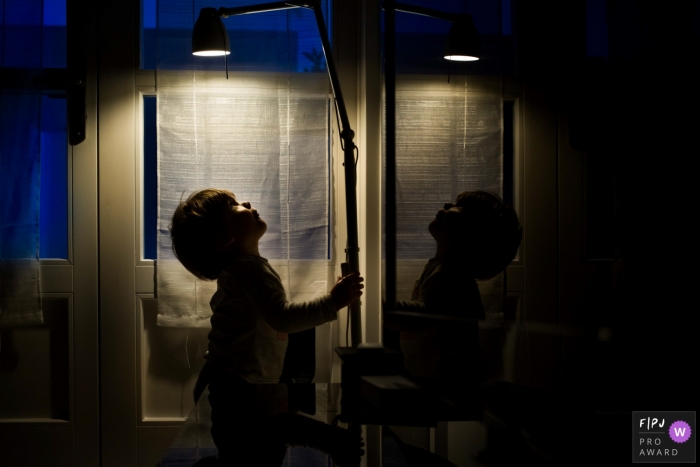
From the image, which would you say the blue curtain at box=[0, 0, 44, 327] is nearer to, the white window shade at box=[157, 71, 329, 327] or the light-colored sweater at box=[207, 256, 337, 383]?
the white window shade at box=[157, 71, 329, 327]

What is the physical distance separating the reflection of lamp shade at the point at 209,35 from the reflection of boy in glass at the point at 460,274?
0.99m

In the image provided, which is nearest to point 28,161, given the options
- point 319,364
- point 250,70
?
point 250,70

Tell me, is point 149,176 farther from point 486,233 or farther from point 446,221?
point 486,233

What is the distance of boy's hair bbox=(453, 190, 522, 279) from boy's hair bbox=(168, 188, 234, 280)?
117 cm

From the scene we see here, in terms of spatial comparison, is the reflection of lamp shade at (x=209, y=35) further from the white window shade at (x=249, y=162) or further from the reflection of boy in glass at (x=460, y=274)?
the reflection of boy in glass at (x=460, y=274)

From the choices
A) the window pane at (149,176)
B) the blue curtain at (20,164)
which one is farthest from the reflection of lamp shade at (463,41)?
the blue curtain at (20,164)

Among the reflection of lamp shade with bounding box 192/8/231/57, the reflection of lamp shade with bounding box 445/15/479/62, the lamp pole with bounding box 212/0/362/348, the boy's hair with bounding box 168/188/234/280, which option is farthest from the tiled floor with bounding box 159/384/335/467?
the reflection of lamp shade with bounding box 192/8/231/57

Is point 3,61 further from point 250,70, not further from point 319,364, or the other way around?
point 319,364

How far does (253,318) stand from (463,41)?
3.88ft

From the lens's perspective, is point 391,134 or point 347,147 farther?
point 347,147

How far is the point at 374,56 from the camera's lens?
1.66 metres

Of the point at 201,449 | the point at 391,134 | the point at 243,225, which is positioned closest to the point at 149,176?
the point at 243,225

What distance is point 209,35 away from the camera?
1548 mm

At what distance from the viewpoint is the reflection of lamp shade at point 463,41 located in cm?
48
